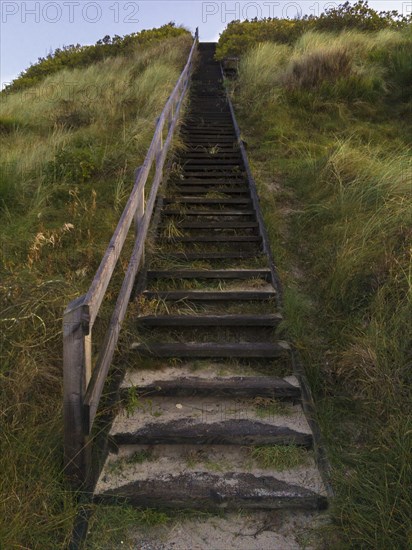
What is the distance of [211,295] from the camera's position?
5.09 m

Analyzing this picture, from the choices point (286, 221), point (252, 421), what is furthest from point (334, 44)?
point (252, 421)

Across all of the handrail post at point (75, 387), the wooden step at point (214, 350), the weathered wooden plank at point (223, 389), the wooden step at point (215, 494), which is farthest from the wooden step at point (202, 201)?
the wooden step at point (215, 494)

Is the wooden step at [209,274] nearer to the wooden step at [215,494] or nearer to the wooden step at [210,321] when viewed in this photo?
the wooden step at [210,321]

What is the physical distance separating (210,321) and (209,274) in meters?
0.86

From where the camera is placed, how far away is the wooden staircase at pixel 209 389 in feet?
10.6

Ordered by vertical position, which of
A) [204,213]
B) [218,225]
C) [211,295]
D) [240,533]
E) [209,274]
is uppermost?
[204,213]

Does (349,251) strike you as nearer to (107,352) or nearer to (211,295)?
(211,295)

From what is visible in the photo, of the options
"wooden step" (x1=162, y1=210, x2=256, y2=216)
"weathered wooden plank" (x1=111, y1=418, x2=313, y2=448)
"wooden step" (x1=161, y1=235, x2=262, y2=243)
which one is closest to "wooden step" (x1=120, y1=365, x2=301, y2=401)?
"weathered wooden plank" (x1=111, y1=418, x2=313, y2=448)

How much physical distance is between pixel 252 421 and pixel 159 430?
655mm

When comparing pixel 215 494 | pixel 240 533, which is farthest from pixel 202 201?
pixel 240 533

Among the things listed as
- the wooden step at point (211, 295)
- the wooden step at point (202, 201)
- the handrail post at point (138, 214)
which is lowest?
the wooden step at point (211, 295)

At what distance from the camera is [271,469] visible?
11.1 feet

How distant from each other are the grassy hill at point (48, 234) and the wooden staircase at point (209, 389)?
17.3 inches

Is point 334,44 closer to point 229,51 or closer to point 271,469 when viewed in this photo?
point 229,51
